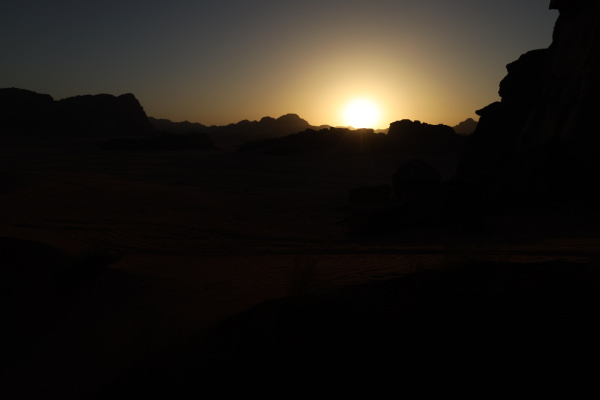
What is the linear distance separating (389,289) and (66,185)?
718 inches

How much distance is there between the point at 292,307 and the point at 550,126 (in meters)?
11.6

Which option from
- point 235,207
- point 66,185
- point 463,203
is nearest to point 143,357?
point 463,203

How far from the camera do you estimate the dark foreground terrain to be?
3.07 metres

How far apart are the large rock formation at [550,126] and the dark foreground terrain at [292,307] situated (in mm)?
1104

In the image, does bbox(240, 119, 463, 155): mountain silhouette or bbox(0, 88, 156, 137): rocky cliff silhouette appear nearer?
bbox(240, 119, 463, 155): mountain silhouette

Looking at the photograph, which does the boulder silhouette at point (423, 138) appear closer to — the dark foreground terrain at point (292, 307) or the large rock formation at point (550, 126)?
the large rock formation at point (550, 126)

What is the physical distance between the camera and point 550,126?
40.2 ft

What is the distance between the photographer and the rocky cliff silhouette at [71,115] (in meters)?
77.2

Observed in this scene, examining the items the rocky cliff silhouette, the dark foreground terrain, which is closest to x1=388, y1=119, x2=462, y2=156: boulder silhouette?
the dark foreground terrain

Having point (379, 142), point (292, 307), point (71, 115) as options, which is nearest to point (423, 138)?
point (379, 142)

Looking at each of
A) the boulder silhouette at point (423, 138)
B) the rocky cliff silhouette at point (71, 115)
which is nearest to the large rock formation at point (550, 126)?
the boulder silhouette at point (423, 138)

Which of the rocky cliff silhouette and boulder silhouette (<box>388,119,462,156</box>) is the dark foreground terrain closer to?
boulder silhouette (<box>388,119,462,156</box>)

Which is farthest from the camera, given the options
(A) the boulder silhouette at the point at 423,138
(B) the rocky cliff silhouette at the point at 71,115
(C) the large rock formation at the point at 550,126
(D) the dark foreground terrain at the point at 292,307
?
(B) the rocky cliff silhouette at the point at 71,115

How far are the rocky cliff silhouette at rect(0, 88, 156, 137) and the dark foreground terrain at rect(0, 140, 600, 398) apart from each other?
79.2 meters
